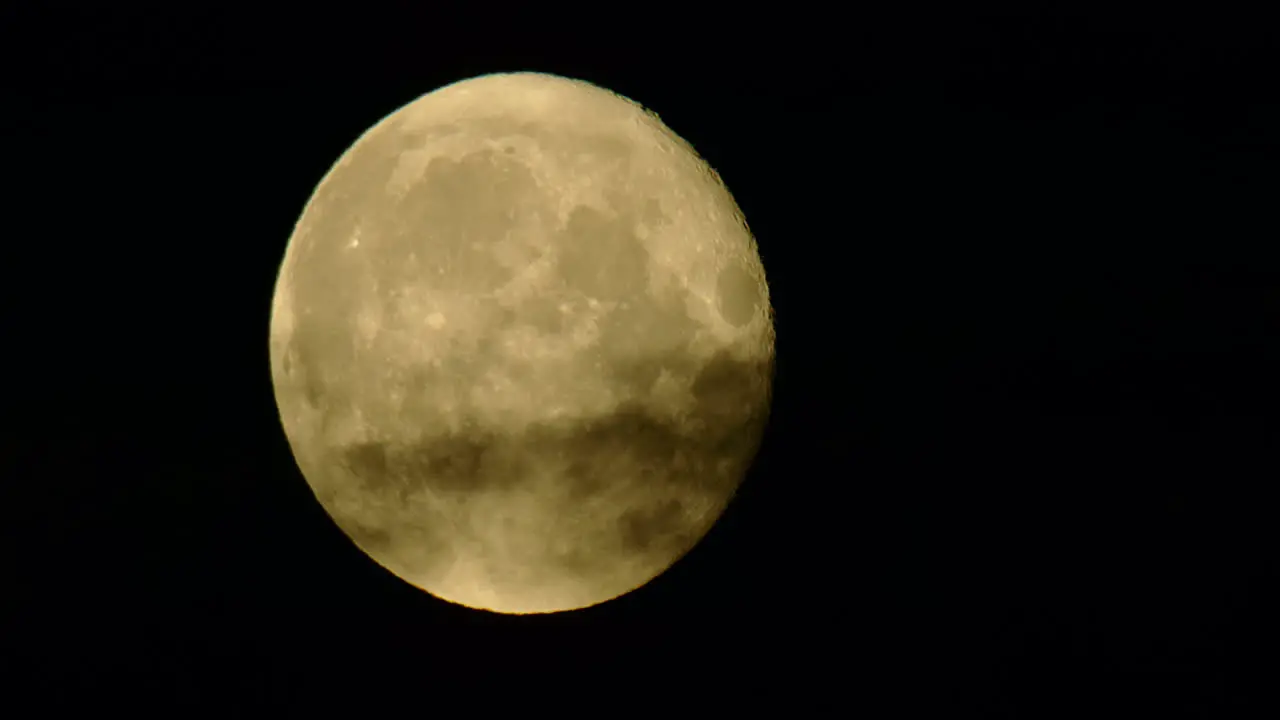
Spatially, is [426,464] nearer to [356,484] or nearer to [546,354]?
[356,484]

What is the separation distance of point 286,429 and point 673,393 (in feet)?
3.43

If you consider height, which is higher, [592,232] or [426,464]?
[592,232]

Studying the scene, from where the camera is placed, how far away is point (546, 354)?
1.88 metres

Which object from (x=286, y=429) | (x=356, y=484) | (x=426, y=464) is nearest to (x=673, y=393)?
(x=426, y=464)

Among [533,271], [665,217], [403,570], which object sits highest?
[665,217]

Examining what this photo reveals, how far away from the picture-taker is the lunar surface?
189 cm

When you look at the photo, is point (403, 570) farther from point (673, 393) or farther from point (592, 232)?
point (592, 232)

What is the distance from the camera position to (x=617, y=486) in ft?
6.66

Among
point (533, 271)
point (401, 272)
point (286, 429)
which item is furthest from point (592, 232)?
point (286, 429)

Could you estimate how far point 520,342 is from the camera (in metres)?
1.87

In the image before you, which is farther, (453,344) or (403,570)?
(403,570)

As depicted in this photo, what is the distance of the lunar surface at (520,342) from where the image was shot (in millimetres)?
1891

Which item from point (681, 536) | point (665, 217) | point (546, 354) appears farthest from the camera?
point (681, 536)

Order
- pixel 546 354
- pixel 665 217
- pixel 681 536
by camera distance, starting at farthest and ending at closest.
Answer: pixel 681 536 → pixel 665 217 → pixel 546 354
